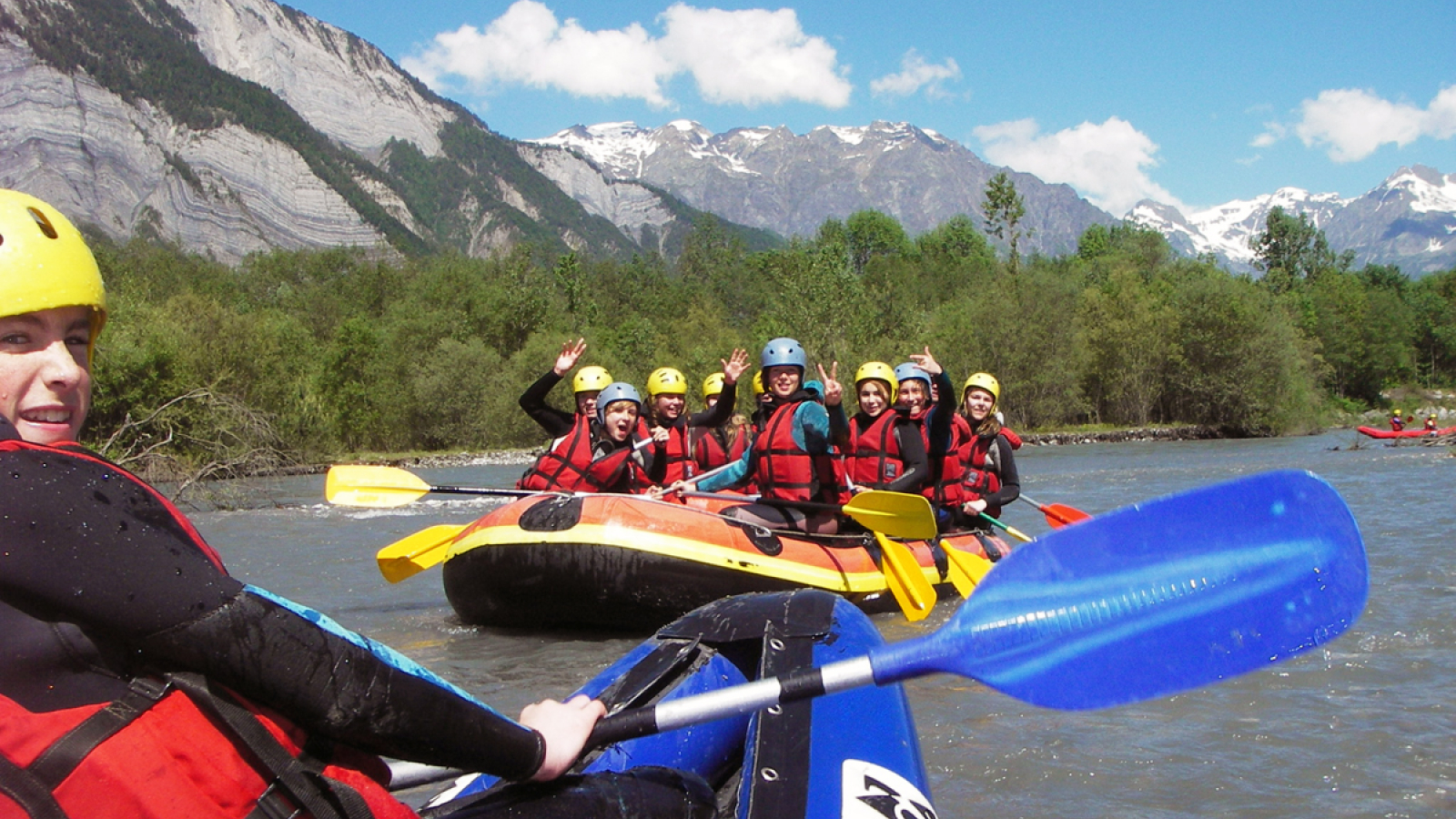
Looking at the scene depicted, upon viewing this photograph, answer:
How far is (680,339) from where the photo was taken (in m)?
50.8

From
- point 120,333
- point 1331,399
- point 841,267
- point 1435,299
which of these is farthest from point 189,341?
point 1435,299

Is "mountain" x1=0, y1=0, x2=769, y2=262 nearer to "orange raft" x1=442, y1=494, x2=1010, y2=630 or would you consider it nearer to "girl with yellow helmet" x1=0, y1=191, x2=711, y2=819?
"orange raft" x1=442, y1=494, x2=1010, y2=630

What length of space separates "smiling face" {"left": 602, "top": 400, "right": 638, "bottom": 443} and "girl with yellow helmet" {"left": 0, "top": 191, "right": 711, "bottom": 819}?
5.71 meters

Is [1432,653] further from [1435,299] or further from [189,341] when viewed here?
[1435,299]

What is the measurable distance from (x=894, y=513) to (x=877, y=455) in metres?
1.57

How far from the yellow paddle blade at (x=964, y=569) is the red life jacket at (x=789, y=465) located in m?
1.02

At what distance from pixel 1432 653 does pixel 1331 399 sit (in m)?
49.1

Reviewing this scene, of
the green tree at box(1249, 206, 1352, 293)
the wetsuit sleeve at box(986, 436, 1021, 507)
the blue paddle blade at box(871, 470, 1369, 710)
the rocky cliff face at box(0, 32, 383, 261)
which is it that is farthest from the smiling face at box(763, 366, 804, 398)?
the rocky cliff face at box(0, 32, 383, 261)

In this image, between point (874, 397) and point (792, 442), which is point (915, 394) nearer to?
point (874, 397)

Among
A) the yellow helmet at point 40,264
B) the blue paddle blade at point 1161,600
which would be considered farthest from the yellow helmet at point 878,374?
the yellow helmet at point 40,264

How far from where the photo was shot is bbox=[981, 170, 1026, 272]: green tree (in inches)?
2133

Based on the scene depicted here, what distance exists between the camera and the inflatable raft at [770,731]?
206 centimetres

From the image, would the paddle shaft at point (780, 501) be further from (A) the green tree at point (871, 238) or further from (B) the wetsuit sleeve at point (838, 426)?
(A) the green tree at point (871, 238)

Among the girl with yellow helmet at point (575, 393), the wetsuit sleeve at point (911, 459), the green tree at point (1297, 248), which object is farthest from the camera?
the green tree at point (1297, 248)
